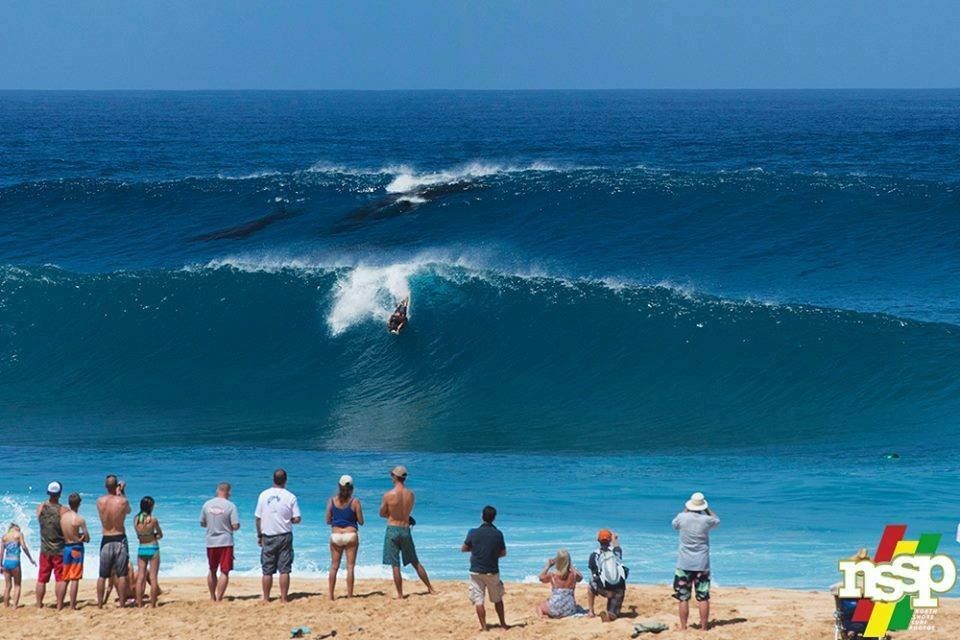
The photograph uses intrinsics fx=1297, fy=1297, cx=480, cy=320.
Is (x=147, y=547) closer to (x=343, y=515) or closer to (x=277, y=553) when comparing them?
(x=277, y=553)

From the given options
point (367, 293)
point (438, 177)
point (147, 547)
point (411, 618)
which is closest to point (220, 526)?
point (147, 547)

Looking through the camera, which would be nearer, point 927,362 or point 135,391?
point 927,362

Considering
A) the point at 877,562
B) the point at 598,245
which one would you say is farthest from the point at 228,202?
the point at 877,562

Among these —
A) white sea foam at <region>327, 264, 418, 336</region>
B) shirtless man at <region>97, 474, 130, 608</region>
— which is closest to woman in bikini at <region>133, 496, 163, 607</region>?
shirtless man at <region>97, 474, 130, 608</region>

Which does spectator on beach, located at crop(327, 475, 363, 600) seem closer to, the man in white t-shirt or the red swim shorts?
the man in white t-shirt

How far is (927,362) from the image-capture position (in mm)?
21234

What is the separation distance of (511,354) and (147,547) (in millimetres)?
12495

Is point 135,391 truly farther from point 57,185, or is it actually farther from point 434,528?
point 57,185

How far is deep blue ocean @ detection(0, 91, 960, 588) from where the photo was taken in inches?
619

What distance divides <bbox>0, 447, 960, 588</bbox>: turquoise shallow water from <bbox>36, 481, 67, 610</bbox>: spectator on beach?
2.06 meters

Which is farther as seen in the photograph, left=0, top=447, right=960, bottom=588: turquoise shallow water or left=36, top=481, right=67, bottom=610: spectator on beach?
left=0, top=447, right=960, bottom=588: turquoise shallow water

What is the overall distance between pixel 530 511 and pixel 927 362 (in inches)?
355

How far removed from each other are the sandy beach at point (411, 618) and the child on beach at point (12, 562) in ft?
0.53

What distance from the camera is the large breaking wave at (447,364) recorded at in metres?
20.0
